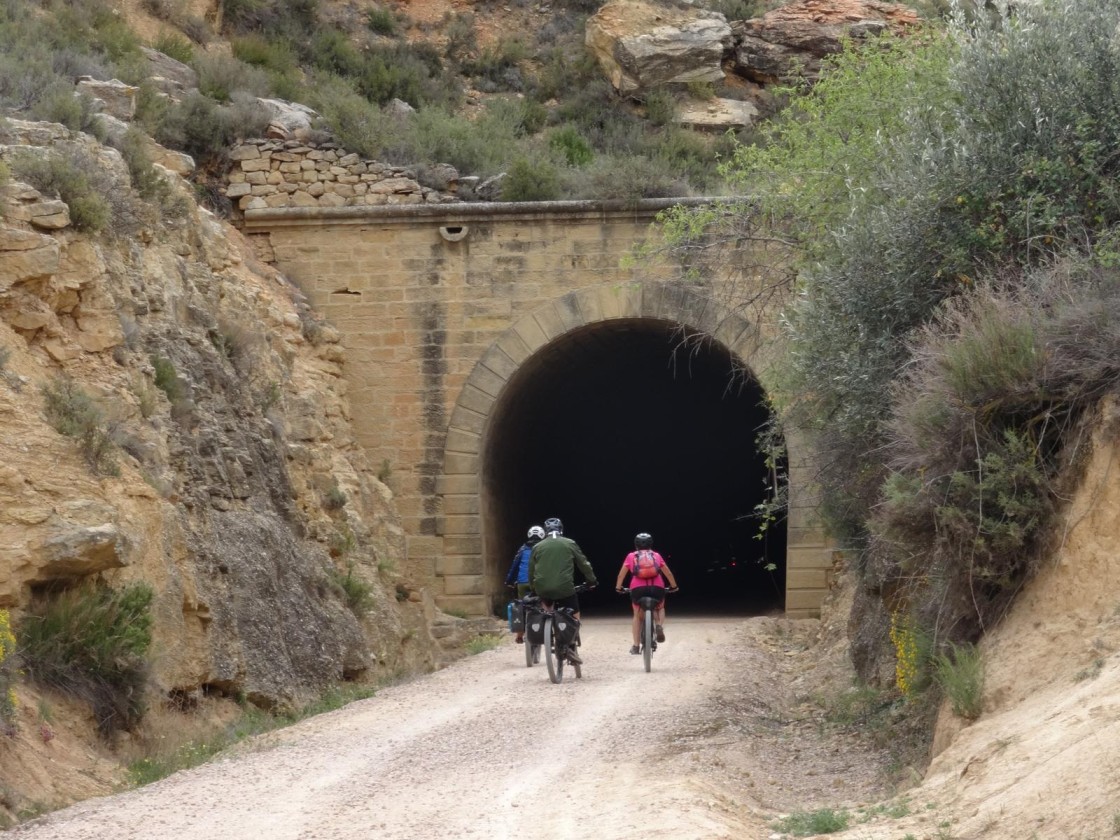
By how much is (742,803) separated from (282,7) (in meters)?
22.6

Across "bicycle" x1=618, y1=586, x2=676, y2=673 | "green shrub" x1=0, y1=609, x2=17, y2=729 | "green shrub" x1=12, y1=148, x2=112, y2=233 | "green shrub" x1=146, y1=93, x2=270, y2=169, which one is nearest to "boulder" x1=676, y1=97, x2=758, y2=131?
"green shrub" x1=146, y1=93, x2=270, y2=169

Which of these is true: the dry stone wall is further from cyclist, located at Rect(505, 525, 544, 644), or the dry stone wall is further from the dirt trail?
the dirt trail

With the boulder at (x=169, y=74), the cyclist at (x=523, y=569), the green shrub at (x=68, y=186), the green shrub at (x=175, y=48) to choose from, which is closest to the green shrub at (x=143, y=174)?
the green shrub at (x=68, y=186)

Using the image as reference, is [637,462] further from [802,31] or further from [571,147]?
[802,31]

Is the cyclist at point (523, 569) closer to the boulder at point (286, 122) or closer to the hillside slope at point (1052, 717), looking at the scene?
the hillside slope at point (1052, 717)

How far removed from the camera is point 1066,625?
6.96 meters

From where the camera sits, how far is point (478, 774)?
25.8 feet

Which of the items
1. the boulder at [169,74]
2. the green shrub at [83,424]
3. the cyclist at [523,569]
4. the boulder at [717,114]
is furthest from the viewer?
the boulder at [717,114]

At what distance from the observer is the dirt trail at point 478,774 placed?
6500 millimetres

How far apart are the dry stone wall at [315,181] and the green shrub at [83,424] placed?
8.93 m

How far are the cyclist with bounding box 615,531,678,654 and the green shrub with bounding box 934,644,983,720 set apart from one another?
5193 millimetres

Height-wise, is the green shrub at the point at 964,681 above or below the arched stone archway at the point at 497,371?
below

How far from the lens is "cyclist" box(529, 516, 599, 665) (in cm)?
1212

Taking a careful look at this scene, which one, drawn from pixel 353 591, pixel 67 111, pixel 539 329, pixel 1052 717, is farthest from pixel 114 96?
pixel 1052 717
